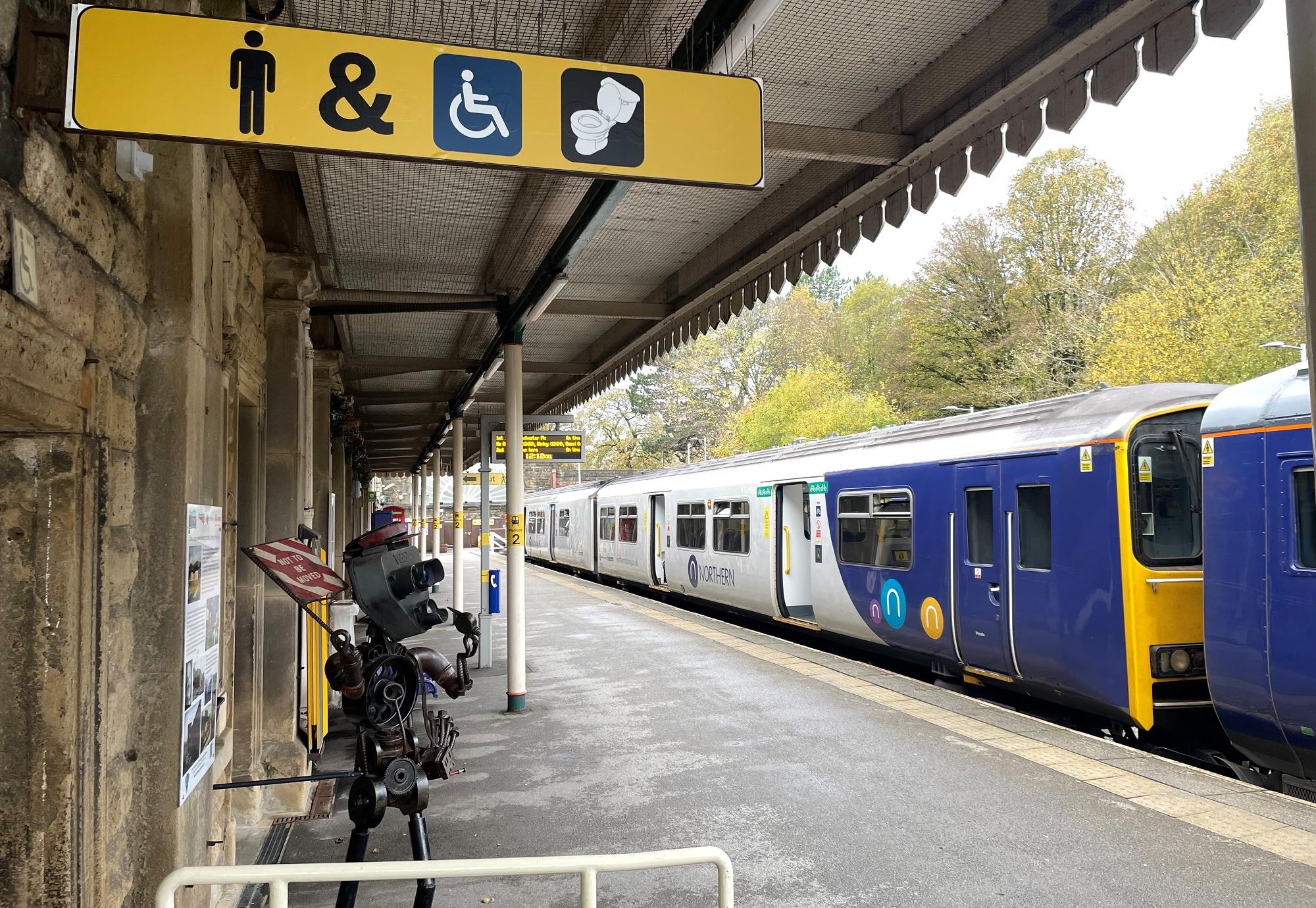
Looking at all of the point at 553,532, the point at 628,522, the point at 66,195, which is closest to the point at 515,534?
the point at 66,195

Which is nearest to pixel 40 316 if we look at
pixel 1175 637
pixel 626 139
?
pixel 626 139

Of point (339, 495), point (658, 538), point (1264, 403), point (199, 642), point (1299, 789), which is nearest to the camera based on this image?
point (199, 642)

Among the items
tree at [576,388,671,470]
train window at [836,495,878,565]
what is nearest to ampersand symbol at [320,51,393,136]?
train window at [836,495,878,565]

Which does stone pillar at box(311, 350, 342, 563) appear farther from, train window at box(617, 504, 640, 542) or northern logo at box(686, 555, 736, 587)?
train window at box(617, 504, 640, 542)

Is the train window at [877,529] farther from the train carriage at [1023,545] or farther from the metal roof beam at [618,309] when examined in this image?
the metal roof beam at [618,309]

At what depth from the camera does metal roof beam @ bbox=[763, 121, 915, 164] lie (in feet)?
13.4

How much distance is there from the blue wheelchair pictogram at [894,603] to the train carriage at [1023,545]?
2cm

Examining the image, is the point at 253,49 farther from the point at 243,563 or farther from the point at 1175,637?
the point at 1175,637

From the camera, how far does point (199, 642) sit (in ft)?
10.6

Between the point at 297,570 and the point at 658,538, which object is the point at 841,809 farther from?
the point at 658,538

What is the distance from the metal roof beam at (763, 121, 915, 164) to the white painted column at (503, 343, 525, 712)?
13.5ft

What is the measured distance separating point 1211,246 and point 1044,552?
2118 centimetres

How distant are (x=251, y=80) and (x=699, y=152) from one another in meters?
1.16

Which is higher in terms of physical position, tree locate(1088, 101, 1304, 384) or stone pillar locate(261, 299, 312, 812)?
tree locate(1088, 101, 1304, 384)
